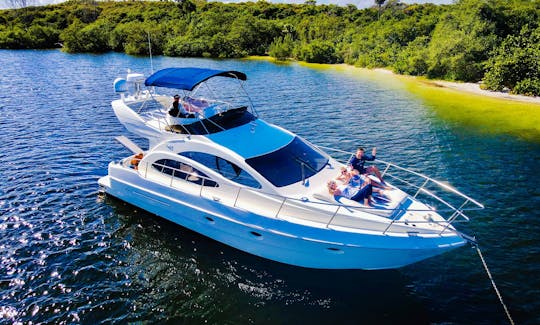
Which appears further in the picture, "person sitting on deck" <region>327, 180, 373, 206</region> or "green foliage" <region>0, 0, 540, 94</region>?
"green foliage" <region>0, 0, 540, 94</region>

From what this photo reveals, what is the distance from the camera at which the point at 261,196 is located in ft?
30.7

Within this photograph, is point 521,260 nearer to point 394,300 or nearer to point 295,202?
point 394,300

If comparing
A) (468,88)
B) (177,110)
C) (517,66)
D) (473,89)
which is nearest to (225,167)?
(177,110)

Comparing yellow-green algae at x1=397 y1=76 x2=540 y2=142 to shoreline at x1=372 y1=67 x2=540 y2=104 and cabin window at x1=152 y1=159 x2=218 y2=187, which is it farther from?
cabin window at x1=152 y1=159 x2=218 y2=187

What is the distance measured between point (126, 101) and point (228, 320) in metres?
9.57

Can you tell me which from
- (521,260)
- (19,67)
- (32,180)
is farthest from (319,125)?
(19,67)

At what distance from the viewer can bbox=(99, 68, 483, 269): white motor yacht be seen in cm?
842

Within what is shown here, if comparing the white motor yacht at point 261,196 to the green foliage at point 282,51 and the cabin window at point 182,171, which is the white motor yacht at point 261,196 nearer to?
the cabin window at point 182,171

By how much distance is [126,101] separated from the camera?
1386 cm

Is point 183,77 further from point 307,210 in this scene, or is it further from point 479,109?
point 479,109

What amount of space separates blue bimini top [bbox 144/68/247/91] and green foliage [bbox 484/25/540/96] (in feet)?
107

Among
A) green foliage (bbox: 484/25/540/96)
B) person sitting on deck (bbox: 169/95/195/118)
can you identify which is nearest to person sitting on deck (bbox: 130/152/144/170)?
person sitting on deck (bbox: 169/95/195/118)

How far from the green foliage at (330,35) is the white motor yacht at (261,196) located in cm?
3243

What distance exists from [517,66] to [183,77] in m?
34.4
